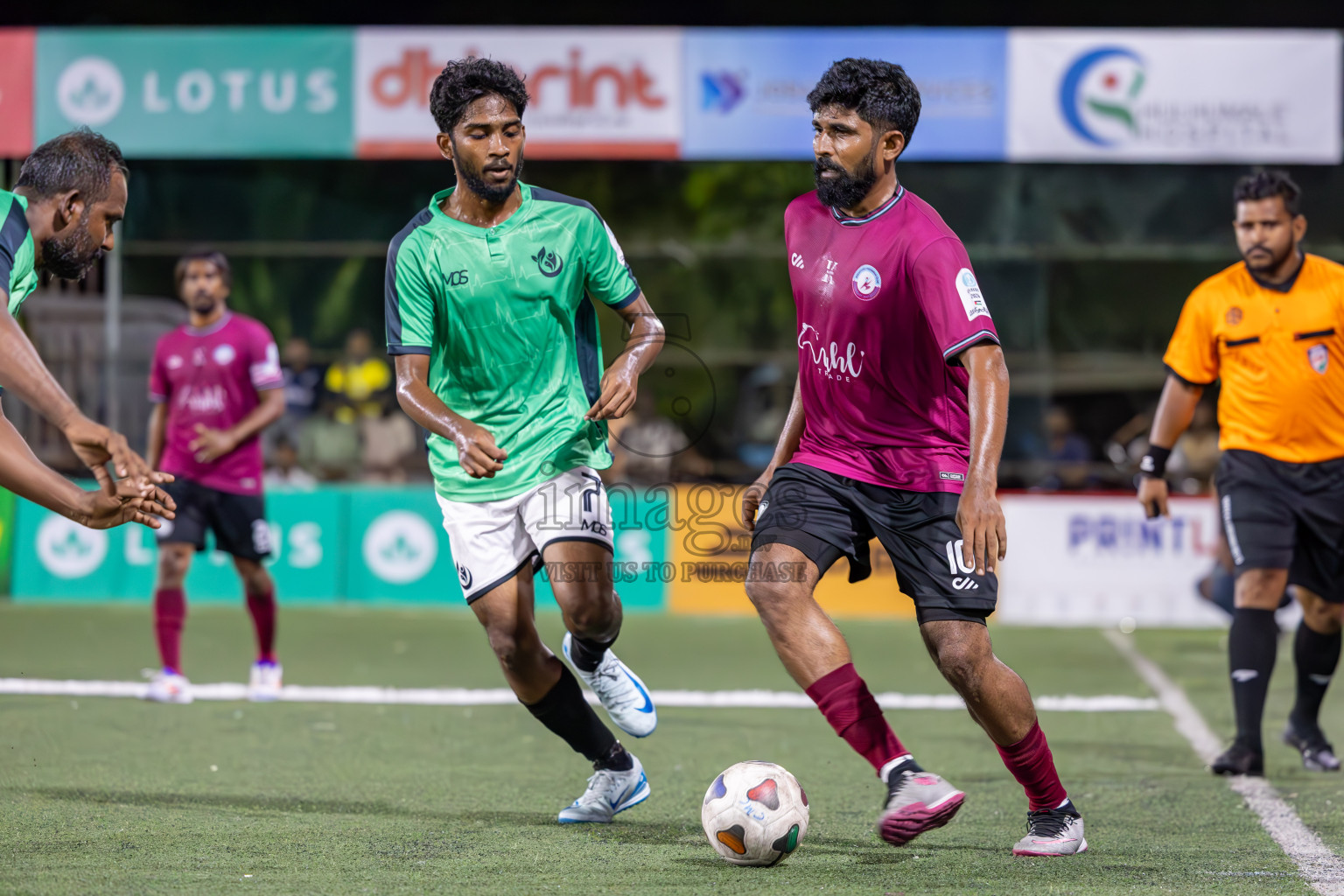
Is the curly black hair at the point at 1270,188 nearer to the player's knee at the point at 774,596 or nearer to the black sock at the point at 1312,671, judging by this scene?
the black sock at the point at 1312,671

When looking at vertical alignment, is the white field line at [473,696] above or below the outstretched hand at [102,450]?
below

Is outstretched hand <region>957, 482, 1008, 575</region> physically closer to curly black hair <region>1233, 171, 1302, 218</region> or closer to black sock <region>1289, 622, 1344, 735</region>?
curly black hair <region>1233, 171, 1302, 218</region>

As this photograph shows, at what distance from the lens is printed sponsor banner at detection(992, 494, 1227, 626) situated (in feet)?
38.0

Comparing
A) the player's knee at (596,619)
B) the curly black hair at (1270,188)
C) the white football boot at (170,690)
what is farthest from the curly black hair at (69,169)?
the curly black hair at (1270,188)

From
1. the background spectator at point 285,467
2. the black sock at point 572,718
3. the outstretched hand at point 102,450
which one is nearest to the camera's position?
the outstretched hand at point 102,450

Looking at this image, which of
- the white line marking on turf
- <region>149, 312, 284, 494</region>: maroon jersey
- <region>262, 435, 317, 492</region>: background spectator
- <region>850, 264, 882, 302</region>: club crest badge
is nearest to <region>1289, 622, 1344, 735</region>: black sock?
the white line marking on turf

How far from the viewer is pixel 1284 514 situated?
593cm

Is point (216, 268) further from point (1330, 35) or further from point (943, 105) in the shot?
point (1330, 35)

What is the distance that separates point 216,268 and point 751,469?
7010 mm

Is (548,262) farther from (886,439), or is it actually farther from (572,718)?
(572,718)

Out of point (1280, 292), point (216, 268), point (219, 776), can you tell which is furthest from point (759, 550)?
point (216, 268)

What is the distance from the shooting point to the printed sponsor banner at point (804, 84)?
1262 cm

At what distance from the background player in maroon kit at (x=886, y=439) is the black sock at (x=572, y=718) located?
89 cm

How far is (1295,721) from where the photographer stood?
623 cm
